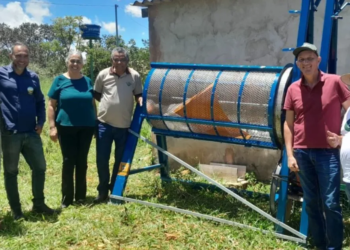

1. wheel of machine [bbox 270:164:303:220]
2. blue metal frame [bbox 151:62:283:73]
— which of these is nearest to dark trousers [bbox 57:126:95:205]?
blue metal frame [bbox 151:62:283:73]

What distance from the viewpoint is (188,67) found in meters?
4.63

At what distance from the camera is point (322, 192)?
3.35 meters

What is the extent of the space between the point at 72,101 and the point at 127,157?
3.13 ft

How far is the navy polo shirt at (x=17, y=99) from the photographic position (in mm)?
4137

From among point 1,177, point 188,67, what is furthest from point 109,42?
point 188,67

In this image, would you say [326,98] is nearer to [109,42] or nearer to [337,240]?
[337,240]

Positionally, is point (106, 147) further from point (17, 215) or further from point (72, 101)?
point (17, 215)

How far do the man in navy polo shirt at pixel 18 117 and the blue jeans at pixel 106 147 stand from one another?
747 millimetres

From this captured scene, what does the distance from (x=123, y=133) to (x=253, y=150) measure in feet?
6.85

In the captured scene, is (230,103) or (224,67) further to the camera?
(224,67)

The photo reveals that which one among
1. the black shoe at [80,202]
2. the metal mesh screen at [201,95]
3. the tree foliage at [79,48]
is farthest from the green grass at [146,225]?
the tree foliage at [79,48]

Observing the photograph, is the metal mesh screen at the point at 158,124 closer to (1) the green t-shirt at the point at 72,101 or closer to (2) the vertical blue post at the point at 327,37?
(1) the green t-shirt at the point at 72,101

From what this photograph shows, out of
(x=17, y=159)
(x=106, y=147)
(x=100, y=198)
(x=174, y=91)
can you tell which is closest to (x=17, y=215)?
(x=17, y=159)

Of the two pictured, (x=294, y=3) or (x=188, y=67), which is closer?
(x=188, y=67)
